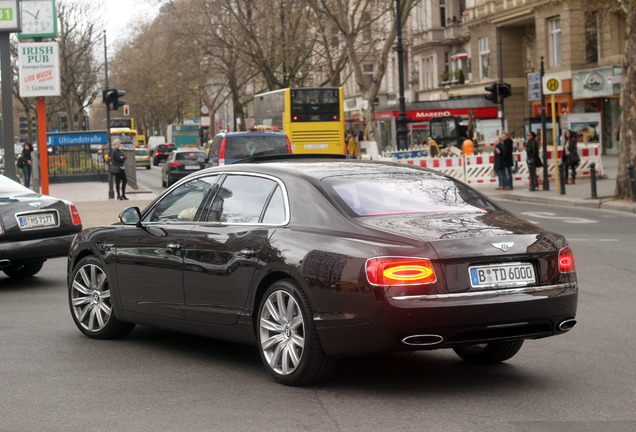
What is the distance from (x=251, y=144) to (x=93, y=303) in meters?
20.7

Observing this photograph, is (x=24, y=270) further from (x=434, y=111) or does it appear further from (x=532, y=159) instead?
(x=434, y=111)

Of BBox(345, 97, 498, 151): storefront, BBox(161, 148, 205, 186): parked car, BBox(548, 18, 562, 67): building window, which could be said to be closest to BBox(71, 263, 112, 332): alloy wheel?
BBox(161, 148, 205, 186): parked car

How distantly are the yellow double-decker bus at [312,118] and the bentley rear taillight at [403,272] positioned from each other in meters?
35.9

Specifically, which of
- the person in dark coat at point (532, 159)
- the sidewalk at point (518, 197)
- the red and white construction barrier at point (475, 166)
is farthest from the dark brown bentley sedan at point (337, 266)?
the red and white construction barrier at point (475, 166)

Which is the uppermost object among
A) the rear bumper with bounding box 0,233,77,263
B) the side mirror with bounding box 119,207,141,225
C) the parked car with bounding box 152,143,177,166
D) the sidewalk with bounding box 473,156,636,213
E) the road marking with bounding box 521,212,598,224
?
the parked car with bounding box 152,143,177,166

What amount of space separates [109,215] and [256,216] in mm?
17130

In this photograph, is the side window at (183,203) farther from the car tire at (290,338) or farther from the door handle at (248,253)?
the car tire at (290,338)

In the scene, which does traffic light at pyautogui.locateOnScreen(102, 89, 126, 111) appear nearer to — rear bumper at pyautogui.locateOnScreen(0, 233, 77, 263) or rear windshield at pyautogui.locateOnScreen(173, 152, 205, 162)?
rear windshield at pyautogui.locateOnScreen(173, 152, 205, 162)

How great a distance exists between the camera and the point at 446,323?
A: 19.4 feet

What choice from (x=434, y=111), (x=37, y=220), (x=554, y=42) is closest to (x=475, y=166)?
(x=554, y=42)

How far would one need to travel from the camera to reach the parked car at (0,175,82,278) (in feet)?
38.8

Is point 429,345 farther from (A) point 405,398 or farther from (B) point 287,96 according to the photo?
(B) point 287,96

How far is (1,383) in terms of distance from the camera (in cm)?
678

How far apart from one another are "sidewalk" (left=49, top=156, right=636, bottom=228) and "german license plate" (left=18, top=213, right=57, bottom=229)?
8.51 meters
